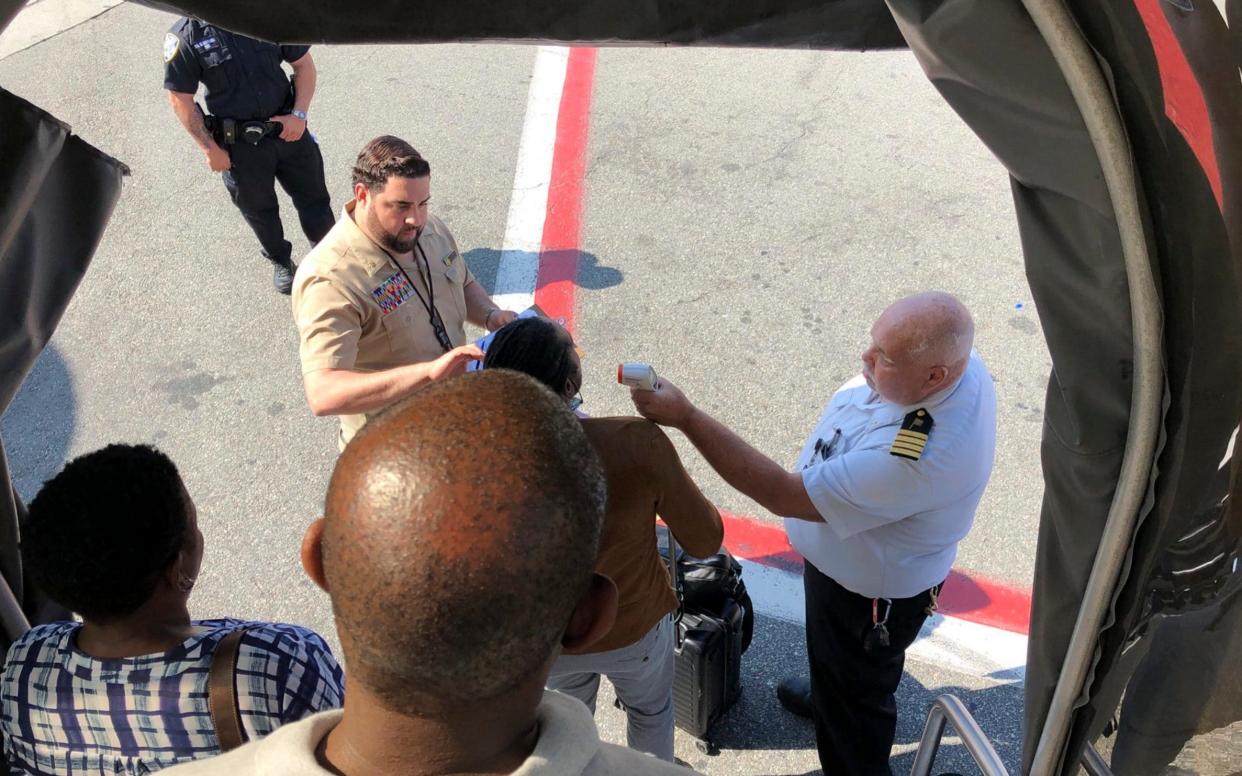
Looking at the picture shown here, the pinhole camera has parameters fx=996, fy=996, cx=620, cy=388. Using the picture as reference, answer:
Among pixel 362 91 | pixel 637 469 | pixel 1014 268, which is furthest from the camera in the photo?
pixel 362 91

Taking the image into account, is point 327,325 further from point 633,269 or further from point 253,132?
point 633,269

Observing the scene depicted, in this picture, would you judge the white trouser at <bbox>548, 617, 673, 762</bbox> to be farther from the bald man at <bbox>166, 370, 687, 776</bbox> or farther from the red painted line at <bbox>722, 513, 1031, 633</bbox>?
the bald man at <bbox>166, 370, 687, 776</bbox>

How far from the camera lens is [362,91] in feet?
25.0

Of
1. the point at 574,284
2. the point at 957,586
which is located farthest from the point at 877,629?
the point at 574,284

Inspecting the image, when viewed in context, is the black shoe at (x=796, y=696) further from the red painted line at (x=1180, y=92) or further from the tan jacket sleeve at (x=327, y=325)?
the red painted line at (x=1180, y=92)

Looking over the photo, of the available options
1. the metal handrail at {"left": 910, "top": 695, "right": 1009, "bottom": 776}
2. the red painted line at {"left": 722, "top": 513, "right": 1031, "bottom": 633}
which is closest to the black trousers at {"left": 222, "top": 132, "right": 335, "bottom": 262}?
the red painted line at {"left": 722, "top": 513, "right": 1031, "bottom": 633}

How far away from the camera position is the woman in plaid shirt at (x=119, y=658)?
1.89 meters

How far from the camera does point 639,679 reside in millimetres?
2883

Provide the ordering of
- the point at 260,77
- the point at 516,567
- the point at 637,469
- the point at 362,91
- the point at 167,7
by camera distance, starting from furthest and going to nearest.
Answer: the point at 362,91, the point at 260,77, the point at 637,469, the point at 167,7, the point at 516,567

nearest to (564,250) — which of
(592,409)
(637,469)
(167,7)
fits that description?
(592,409)

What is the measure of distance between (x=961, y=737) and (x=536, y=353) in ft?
4.68

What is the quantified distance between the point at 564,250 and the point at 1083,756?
453cm

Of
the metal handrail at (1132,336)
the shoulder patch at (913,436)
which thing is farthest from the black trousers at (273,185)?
the metal handrail at (1132,336)

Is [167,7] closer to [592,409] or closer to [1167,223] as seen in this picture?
[1167,223]
